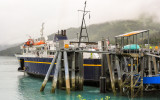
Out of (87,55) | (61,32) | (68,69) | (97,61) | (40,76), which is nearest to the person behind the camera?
(68,69)

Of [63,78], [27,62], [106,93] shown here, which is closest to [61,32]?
[27,62]

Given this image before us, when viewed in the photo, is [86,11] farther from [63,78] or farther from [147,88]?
[147,88]

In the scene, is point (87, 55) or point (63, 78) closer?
point (63, 78)

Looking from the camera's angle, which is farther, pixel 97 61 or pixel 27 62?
pixel 27 62

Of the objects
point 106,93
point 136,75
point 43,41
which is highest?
point 43,41

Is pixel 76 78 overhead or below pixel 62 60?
below

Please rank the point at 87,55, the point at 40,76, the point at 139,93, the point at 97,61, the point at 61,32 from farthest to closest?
1. the point at 61,32
2. the point at 40,76
3. the point at 87,55
4. the point at 97,61
5. the point at 139,93

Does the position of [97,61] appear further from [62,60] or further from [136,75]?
[136,75]

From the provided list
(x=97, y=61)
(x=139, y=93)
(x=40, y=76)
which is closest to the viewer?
(x=139, y=93)

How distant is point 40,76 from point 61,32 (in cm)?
1180

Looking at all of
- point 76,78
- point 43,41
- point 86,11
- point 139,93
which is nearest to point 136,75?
point 139,93

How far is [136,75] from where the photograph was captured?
97.6 feet

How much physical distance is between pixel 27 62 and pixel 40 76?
745 centimetres

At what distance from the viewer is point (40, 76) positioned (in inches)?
2042
